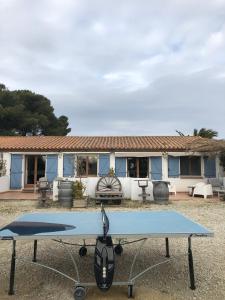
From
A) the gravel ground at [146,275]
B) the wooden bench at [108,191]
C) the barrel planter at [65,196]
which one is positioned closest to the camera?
the gravel ground at [146,275]

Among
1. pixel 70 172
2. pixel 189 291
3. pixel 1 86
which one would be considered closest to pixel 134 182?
pixel 70 172

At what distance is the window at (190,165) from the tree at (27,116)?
720 inches

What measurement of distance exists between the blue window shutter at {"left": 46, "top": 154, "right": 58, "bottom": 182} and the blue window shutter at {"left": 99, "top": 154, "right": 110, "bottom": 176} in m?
2.84

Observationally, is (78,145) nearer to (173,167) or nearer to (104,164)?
(104,164)

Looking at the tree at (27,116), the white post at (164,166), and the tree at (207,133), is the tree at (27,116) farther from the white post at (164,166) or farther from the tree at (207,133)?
the white post at (164,166)

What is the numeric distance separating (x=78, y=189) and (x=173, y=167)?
791 cm

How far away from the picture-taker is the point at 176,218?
5523mm

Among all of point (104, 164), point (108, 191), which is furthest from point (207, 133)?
point (108, 191)

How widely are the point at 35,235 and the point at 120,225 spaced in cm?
136

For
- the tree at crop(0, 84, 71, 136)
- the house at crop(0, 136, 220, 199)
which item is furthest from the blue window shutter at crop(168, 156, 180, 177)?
the tree at crop(0, 84, 71, 136)

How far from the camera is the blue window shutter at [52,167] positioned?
65.4 ft

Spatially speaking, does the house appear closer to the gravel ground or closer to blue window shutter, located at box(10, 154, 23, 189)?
blue window shutter, located at box(10, 154, 23, 189)

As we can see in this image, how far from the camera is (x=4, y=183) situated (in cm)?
1927

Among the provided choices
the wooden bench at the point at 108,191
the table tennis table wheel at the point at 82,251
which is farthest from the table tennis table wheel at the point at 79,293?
the wooden bench at the point at 108,191
